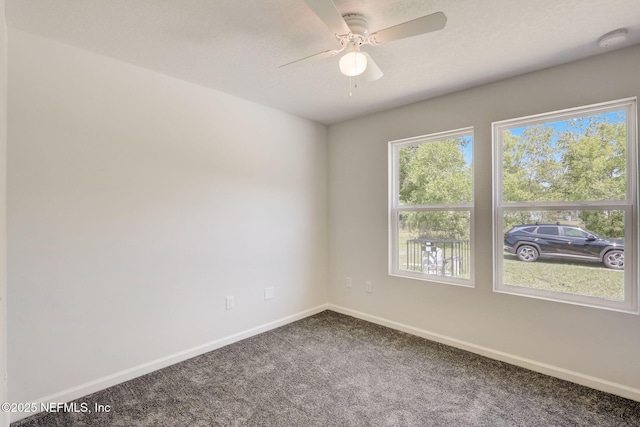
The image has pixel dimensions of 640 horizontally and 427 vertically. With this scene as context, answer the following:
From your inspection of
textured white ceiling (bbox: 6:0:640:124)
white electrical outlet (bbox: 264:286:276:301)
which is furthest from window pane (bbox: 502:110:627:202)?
white electrical outlet (bbox: 264:286:276:301)

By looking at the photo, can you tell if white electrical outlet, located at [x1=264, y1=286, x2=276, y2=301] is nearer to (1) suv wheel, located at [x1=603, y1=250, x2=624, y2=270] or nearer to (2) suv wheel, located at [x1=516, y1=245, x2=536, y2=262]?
(2) suv wheel, located at [x1=516, y1=245, x2=536, y2=262]

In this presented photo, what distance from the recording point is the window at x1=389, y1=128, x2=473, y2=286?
2.93m

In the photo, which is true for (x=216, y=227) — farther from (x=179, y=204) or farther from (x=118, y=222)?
(x=118, y=222)

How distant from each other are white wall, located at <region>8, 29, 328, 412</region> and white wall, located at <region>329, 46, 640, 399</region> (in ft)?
2.98

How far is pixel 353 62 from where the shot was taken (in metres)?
1.69

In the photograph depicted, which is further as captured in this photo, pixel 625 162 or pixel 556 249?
pixel 556 249

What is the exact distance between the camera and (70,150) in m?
2.07

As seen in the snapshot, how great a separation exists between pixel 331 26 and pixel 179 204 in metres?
1.87

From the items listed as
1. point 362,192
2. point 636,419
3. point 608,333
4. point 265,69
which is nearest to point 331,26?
point 265,69

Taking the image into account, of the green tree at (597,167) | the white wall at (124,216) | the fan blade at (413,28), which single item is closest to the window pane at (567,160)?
the green tree at (597,167)

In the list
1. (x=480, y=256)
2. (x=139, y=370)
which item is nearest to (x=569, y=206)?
(x=480, y=256)

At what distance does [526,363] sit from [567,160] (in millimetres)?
1673

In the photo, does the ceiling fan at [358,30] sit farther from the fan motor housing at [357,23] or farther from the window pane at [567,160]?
the window pane at [567,160]

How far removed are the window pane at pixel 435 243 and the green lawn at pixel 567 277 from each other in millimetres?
391
